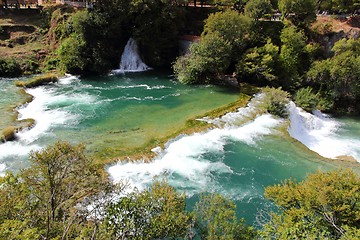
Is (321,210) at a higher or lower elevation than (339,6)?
lower

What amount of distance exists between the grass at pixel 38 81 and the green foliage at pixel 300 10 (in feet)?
112

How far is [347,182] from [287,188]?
8.65ft

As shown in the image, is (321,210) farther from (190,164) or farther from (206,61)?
(206,61)

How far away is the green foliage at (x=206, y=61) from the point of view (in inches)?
1662

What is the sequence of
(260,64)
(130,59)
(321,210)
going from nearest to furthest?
(321,210)
(260,64)
(130,59)

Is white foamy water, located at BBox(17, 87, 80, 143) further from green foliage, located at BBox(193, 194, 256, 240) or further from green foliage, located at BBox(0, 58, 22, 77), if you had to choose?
green foliage, located at BBox(193, 194, 256, 240)

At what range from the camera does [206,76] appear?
147 ft

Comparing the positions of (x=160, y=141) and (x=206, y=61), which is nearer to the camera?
(x=160, y=141)

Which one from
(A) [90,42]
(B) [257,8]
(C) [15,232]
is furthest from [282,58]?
(C) [15,232]

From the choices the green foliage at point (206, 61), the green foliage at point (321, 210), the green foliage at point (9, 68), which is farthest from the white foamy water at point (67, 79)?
the green foliage at point (321, 210)

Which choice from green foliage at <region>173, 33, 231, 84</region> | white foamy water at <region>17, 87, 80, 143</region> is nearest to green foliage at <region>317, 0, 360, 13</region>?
green foliage at <region>173, 33, 231, 84</region>

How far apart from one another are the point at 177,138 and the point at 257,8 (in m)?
26.4

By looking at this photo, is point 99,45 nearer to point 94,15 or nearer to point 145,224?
point 94,15

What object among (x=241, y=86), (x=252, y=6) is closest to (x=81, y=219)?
(x=241, y=86)
